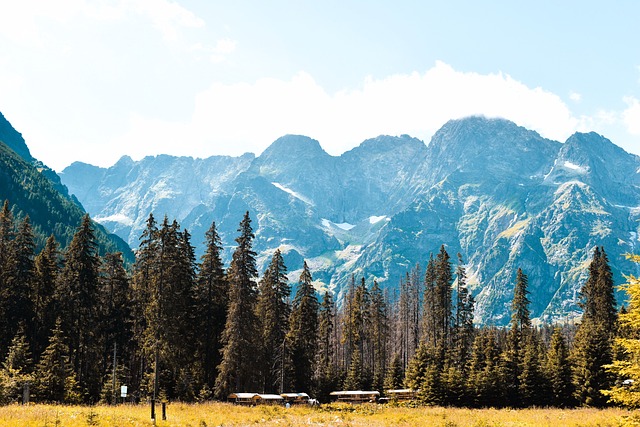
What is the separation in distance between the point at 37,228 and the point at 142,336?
152 m

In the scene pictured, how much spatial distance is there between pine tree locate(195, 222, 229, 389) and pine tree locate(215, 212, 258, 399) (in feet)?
9.59

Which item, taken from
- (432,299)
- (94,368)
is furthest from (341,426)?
(432,299)

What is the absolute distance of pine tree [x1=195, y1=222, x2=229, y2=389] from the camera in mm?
55812

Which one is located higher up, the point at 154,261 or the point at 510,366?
the point at 154,261

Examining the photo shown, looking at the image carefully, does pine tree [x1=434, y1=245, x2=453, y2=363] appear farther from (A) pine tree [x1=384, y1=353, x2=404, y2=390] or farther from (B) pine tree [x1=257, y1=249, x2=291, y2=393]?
(B) pine tree [x1=257, y1=249, x2=291, y2=393]

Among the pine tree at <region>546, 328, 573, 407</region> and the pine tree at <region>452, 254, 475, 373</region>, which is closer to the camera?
the pine tree at <region>546, 328, 573, 407</region>

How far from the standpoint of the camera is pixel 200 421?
1198 inches

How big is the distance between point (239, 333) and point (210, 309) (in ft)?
21.8

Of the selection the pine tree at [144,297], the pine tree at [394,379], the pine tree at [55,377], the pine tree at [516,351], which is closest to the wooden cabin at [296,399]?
the pine tree at [144,297]

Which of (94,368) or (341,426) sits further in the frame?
(94,368)

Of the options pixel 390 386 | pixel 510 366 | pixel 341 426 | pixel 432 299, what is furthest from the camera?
pixel 432 299

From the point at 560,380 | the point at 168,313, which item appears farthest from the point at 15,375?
the point at 560,380

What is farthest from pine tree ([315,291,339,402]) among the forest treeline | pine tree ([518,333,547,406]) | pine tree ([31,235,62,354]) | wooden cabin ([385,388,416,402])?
pine tree ([31,235,62,354])

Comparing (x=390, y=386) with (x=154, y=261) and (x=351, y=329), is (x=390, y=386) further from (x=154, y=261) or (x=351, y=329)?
(x=154, y=261)
